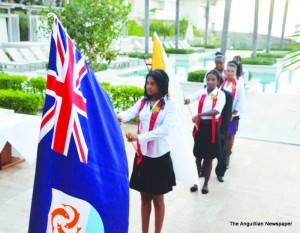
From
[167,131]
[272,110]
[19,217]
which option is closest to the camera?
[167,131]

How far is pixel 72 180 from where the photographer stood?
1.95 metres

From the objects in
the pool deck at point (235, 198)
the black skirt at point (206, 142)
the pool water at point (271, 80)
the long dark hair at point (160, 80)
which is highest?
the long dark hair at point (160, 80)

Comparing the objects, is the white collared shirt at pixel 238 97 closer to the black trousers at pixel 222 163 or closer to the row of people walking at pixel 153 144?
the black trousers at pixel 222 163

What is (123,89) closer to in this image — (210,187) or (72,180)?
(210,187)

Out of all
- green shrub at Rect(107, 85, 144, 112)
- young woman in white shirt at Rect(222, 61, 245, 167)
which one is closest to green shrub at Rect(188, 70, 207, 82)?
green shrub at Rect(107, 85, 144, 112)

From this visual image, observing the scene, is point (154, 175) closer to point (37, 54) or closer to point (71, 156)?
point (71, 156)

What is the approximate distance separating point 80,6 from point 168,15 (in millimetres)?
39994

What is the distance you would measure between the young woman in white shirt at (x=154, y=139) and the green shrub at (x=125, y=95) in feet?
15.3

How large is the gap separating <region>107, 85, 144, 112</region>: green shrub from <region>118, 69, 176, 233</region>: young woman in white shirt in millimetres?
4659

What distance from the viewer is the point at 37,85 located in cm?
909

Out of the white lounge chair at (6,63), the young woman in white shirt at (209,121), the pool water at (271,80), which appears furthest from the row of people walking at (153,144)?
the white lounge chair at (6,63)

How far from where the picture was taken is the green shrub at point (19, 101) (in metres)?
7.33

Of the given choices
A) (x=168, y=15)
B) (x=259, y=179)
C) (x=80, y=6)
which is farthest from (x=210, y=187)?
(x=168, y=15)

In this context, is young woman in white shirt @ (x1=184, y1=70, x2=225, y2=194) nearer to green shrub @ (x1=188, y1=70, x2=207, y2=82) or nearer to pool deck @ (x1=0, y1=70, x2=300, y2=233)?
pool deck @ (x1=0, y1=70, x2=300, y2=233)
